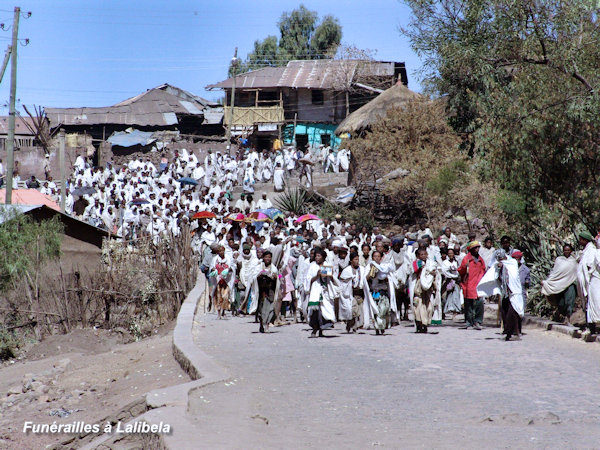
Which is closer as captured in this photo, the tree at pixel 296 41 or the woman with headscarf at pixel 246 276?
the woman with headscarf at pixel 246 276

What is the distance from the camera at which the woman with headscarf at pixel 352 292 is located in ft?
49.5

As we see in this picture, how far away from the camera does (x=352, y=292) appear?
15.2 meters

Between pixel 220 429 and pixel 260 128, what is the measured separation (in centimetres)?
4698

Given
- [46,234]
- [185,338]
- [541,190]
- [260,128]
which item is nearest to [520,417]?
[185,338]

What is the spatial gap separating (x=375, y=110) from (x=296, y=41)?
32.7 metres

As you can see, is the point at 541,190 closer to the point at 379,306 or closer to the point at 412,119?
the point at 379,306

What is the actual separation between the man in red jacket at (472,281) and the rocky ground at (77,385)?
5.67 meters

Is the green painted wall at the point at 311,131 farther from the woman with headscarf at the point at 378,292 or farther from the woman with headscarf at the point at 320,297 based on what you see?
the woman with headscarf at the point at 320,297

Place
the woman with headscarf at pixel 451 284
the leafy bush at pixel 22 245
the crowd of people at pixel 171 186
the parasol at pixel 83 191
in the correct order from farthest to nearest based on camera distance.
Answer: the parasol at pixel 83 191 < the crowd of people at pixel 171 186 < the leafy bush at pixel 22 245 < the woman with headscarf at pixel 451 284

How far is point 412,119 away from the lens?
34750 mm

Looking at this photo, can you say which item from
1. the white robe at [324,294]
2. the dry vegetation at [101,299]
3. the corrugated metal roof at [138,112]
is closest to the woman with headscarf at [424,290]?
the white robe at [324,294]

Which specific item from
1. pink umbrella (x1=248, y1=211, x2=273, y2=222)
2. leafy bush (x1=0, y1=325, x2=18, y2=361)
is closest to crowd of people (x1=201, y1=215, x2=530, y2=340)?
leafy bush (x1=0, y1=325, x2=18, y2=361)

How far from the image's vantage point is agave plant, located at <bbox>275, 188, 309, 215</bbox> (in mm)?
34250

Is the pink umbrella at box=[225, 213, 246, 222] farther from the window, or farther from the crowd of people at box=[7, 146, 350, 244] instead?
the window
